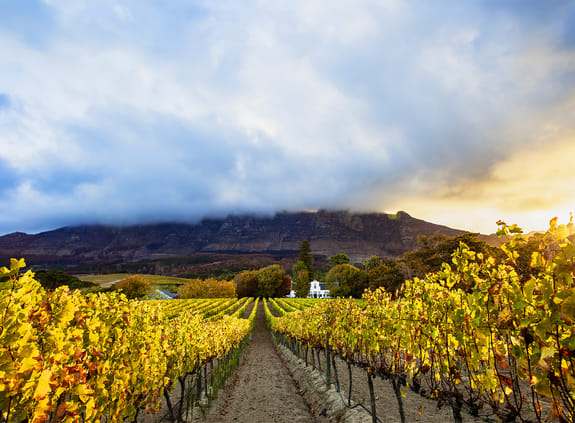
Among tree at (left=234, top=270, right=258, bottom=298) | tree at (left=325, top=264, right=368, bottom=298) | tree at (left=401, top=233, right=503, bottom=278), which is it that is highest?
tree at (left=401, top=233, right=503, bottom=278)

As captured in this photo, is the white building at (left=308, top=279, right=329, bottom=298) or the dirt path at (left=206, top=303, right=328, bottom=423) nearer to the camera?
the dirt path at (left=206, top=303, right=328, bottom=423)

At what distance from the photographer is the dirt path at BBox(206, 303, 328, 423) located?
8625mm

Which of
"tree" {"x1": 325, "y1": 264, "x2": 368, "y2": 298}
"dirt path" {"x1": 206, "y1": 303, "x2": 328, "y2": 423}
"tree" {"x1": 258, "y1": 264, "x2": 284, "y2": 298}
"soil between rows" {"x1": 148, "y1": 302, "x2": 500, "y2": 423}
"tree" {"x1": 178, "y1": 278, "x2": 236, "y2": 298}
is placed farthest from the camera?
"tree" {"x1": 258, "y1": 264, "x2": 284, "y2": 298}

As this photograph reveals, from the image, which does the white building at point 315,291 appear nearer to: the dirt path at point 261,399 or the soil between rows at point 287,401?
the dirt path at point 261,399

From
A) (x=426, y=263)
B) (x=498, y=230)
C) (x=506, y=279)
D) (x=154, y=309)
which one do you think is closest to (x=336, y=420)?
(x=154, y=309)

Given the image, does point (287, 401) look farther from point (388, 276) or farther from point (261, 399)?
point (388, 276)

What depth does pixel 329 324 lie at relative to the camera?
8555 millimetres

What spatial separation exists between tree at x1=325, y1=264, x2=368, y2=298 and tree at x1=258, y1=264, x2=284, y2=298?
19.6m

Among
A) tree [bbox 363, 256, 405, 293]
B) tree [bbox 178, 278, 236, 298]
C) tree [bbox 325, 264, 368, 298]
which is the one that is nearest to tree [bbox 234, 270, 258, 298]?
tree [bbox 178, 278, 236, 298]

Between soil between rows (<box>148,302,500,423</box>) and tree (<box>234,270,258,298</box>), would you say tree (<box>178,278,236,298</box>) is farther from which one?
soil between rows (<box>148,302,500,423</box>)

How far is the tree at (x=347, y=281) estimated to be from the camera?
61.6m

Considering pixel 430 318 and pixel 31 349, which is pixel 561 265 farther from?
pixel 31 349

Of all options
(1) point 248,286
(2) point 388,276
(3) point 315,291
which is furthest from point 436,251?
(3) point 315,291

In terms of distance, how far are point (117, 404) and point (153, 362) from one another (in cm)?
112
